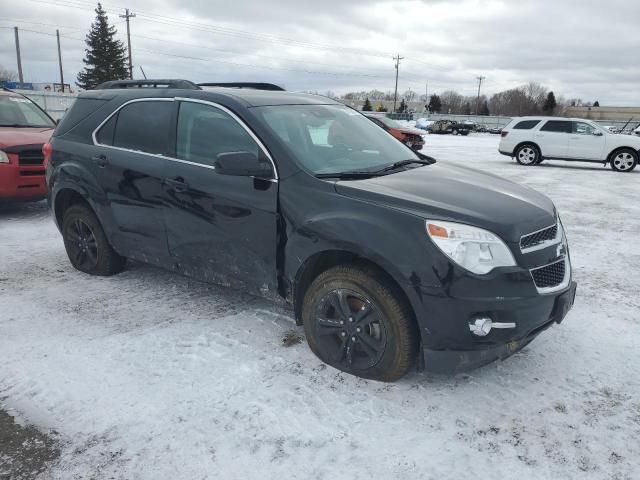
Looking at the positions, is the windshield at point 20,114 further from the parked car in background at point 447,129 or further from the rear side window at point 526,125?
the parked car in background at point 447,129

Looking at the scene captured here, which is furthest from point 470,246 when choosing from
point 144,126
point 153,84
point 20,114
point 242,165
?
point 20,114

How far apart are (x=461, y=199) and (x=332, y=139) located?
1.23 meters

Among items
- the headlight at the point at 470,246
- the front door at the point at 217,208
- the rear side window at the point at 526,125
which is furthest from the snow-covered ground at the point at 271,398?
the rear side window at the point at 526,125

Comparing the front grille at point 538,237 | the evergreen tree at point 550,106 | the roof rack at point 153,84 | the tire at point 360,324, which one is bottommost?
the tire at point 360,324

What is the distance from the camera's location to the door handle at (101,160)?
4.42 m

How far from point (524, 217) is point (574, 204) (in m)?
7.15

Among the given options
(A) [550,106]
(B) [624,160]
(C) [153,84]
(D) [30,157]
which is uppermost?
Answer: (A) [550,106]

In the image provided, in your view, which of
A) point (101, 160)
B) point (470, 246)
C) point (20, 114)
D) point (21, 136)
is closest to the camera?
point (470, 246)

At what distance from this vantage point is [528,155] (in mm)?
16844

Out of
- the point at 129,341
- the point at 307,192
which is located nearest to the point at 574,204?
the point at 307,192

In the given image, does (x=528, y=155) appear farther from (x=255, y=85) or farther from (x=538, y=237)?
(x=538, y=237)

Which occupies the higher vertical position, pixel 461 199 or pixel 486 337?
pixel 461 199

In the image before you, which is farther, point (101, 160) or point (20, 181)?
point (20, 181)

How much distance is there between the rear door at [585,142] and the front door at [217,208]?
49.9 ft
